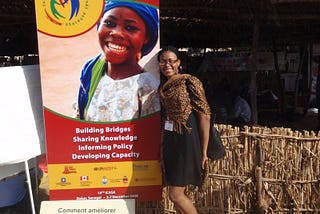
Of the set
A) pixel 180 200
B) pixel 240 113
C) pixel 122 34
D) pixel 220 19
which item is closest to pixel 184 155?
pixel 180 200

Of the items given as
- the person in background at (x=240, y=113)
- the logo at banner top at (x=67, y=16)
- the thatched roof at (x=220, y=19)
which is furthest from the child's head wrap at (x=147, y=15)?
the person in background at (x=240, y=113)

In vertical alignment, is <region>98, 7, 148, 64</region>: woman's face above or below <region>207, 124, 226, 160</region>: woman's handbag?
above

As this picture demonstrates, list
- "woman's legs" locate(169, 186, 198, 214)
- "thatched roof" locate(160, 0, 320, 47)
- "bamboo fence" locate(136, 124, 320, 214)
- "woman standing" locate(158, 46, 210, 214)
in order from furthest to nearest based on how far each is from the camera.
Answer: "thatched roof" locate(160, 0, 320, 47) → "bamboo fence" locate(136, 124, 320, 214) → "woman's legs" locate(169, 186, 198, 214) → "woman standing" locate(158, 46, 210, 214)

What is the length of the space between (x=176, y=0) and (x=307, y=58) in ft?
19.6

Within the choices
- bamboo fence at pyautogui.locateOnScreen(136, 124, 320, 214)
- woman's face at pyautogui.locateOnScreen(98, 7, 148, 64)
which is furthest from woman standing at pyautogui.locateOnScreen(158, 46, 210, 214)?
bamboo fence at pyautogui.locateOnScreen(136, 124, 320, 214)

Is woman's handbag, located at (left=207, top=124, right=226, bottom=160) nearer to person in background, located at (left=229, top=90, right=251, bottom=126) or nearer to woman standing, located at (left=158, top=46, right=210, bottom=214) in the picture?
woman standing, located at (left=158, top=46, right=210, bottom=214)

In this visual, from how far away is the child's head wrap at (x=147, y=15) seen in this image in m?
3.00

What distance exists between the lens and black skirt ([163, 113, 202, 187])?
2857mm

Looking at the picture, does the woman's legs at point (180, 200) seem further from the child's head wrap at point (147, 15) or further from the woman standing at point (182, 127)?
the child's head wrap at point (147, 15)

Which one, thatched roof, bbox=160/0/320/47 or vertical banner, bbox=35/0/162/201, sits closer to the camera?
vertical banner, bbox=35/0/162/201

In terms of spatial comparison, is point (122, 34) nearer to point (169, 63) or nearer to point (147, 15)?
point (147, 15)

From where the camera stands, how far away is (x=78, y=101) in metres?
3.14

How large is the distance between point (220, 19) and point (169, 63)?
147 inches

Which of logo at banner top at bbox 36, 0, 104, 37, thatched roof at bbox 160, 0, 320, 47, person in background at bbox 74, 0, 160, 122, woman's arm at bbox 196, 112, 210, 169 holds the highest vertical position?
thatched roof at bbox 160, 0, 320, 47
